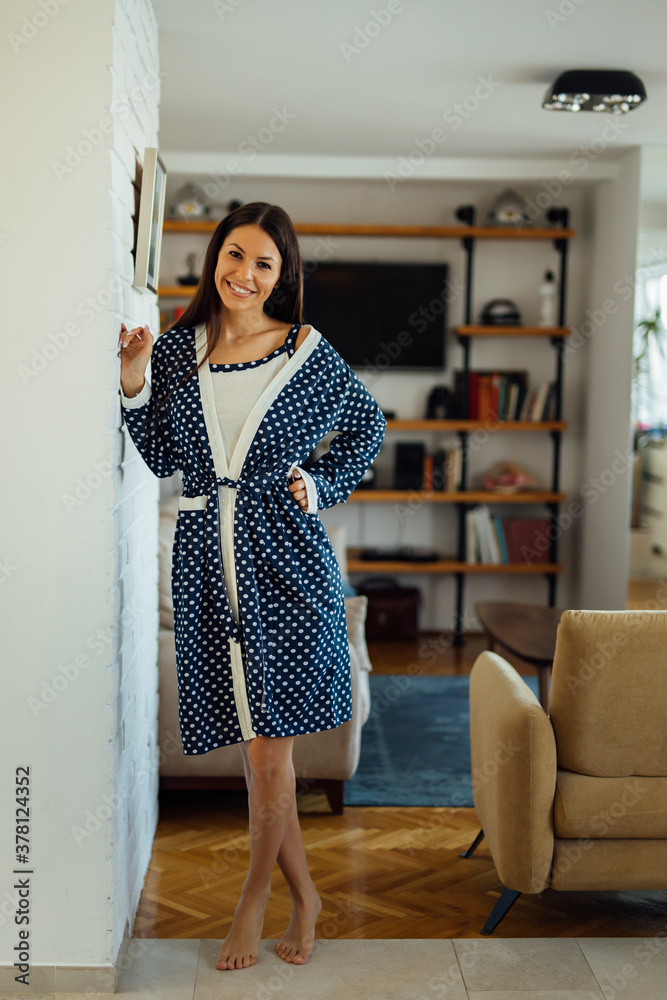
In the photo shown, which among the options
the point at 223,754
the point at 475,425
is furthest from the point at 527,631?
the point at 475,425

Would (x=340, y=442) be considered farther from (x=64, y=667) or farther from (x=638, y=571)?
(x=638, y=571)

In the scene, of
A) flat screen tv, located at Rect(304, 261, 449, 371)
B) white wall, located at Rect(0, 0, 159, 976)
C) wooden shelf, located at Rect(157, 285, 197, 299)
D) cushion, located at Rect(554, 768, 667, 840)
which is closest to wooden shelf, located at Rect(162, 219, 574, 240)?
flat screen tv, located at Rect(304, 261, 449, 371)

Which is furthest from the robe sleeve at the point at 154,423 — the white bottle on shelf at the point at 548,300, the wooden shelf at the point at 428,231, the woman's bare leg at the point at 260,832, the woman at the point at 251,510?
the white bottle on shelf at the point at 548,300

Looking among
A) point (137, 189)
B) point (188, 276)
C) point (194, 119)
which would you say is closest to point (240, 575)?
point (137, 189)

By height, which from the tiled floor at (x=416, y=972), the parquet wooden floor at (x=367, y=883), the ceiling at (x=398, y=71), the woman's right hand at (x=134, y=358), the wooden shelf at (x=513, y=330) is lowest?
the parquet wooden floor at (x=367, y=883)

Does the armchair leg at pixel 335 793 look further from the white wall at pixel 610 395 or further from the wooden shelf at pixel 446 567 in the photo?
the white wall at pixel 610 395

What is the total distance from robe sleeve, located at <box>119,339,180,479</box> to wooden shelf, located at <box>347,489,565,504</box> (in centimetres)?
309

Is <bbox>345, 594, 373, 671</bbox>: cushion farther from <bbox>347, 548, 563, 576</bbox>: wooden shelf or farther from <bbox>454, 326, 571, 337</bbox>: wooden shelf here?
<bbox>454, 326, 571, 337</bbox>: wooden shelf

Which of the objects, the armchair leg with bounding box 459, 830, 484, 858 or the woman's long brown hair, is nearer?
the woman's long brown hair

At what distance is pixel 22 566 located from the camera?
73.5 inches

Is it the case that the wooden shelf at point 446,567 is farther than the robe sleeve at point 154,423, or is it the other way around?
the wooden shelf at point 446,567

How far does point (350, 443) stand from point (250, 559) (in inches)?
15.0

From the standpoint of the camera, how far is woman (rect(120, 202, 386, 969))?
6.30 feet

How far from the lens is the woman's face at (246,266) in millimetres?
1920
